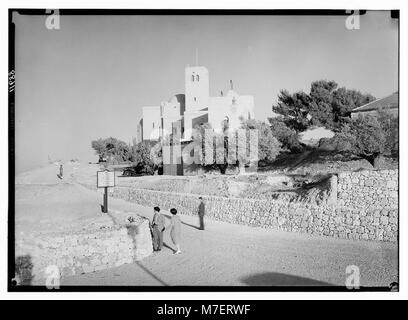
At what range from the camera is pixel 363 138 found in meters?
11.5

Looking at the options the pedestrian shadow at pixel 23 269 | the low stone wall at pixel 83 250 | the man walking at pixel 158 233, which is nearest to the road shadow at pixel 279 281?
the man walking at pixel 158 233

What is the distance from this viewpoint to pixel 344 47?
22.0 feet

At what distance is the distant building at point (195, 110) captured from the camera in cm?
834

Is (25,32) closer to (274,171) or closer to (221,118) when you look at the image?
(221,118)

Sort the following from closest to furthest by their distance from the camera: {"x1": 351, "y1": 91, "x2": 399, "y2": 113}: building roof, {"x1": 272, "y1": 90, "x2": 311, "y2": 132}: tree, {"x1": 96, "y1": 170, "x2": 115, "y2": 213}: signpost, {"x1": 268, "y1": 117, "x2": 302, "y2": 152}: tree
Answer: {"x1": 351, "y1": 91, "x2": 399, "y2": 113}: building roof → {"x1": 96, "y1": 170, "x2": 115, "y2": 213}: signpost → {"x1": 272, "y1": 90, "x2": 311, "y2": 132}: tree → {"x1": 268, "y1": 117, "x2": 302, "y2": 152}: tree

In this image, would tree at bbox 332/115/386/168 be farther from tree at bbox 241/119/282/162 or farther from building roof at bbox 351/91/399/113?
tree at bbox 241/119/282/162

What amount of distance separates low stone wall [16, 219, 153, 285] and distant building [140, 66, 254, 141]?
96.2 inches

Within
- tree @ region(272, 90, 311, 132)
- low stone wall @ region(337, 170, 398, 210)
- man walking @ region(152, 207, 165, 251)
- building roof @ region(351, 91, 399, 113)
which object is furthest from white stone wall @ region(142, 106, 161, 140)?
low stone wall @ region(337, 170, 398, 210)

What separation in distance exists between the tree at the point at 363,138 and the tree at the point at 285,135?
6.18 feet

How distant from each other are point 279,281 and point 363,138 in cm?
696

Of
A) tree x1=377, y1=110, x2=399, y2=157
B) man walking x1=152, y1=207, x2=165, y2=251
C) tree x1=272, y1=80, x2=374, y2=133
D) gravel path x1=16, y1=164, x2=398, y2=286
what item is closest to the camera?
gravel path x1=16, y1=164, x2=398, y2=286

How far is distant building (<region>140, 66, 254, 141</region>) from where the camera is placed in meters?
8.34

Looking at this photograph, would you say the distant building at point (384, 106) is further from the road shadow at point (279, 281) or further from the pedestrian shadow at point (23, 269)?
the pedestrian shadow at point (23, 269)

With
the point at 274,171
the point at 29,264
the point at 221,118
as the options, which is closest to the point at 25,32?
the point at 29,264
